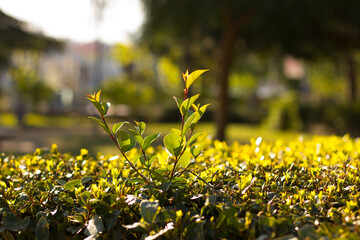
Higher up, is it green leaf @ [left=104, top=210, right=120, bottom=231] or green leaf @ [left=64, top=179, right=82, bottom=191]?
green leaf @ [left=64, top=179, right=82, bottom=191]

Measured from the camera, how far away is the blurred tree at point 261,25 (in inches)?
405

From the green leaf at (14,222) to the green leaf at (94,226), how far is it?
34 cm

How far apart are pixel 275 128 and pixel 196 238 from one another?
17.6 metres

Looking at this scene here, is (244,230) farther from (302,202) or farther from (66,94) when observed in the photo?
(66,94)

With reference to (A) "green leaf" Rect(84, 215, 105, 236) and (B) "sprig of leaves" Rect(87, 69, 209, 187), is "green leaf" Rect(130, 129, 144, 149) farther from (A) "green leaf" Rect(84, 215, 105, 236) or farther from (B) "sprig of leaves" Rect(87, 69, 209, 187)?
(A) "green leaf" Rect(84, 215, 105, 236)

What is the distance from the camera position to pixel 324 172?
7.44 ft

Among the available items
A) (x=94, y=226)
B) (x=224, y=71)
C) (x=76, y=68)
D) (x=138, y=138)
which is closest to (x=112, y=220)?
(x=94, y=226)

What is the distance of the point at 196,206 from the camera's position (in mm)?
1809

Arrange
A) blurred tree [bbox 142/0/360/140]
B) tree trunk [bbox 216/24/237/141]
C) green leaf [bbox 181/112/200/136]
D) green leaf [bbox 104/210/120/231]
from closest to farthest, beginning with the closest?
green leaf [bbox 104/210/120/231], green leaf [bbox 181/112/200/136], blurred tree [bbox 142/0/360/140], tree trunk [bbox 216/24/237/141]

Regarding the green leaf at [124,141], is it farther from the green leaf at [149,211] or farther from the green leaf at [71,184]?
the green leaf at [149,211]

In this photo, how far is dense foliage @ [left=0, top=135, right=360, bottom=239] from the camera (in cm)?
160

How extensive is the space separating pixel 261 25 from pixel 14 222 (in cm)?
1057

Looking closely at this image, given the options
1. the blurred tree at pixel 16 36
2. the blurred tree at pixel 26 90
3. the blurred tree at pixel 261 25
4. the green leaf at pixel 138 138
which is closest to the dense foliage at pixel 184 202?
the green leaf at pixel 138 138

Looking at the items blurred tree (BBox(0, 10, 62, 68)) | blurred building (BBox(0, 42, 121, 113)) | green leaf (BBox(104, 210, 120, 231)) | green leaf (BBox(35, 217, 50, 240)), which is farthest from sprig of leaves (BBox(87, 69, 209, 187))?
blurred building (BBox(0, 42, 121, 113))
